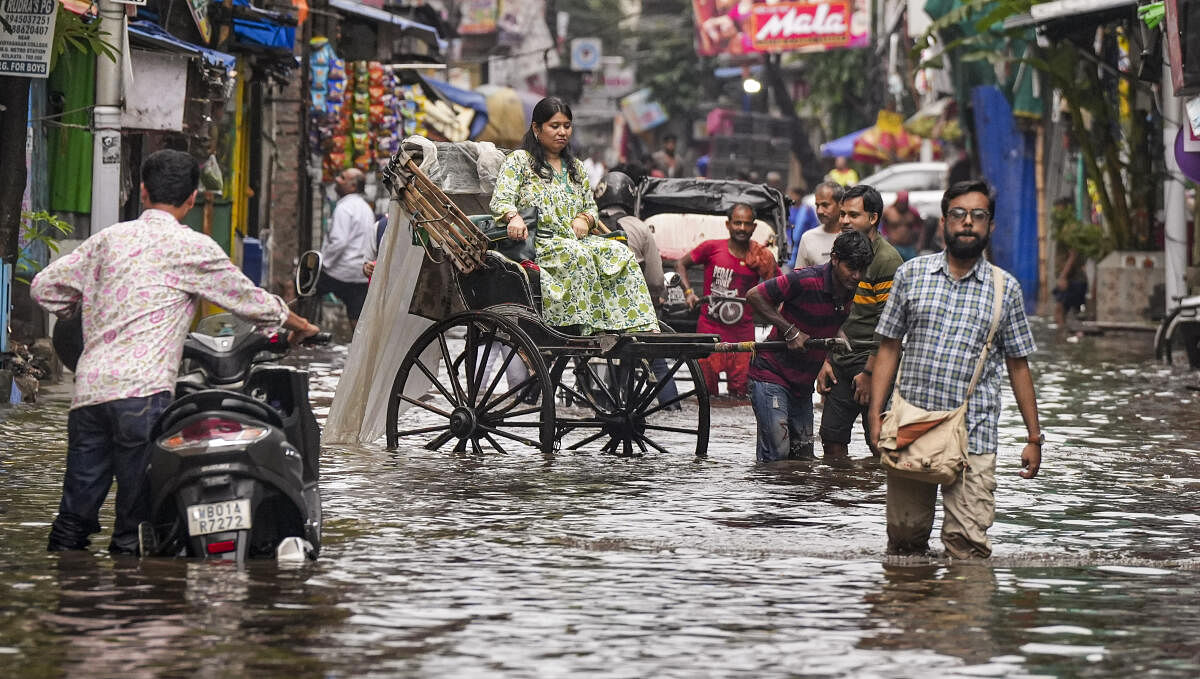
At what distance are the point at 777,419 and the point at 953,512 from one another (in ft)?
12.9

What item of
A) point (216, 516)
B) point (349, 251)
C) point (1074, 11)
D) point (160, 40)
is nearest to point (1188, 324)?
point (1074, 11)

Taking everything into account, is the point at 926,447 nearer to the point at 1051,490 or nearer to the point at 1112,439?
the point at 1051,490

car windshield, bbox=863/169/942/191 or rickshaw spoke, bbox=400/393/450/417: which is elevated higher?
car windshield, bbox=863/169/942/191

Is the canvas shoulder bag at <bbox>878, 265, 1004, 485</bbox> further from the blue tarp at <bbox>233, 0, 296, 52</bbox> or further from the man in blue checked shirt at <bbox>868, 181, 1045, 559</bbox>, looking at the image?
the blue tarp at <bbox>233, 0, 296, 52</bbox>

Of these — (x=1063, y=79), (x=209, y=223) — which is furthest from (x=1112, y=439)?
(x=1063, y=79)

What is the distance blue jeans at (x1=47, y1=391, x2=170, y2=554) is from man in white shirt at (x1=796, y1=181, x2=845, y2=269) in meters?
6.94

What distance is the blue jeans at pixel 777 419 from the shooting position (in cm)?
1205

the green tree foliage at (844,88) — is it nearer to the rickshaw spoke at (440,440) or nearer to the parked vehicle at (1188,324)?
the parked vehicle at (1188,324)

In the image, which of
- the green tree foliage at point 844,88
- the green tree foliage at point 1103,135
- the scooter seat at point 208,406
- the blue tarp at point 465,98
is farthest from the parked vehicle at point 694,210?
the green tree foliage at point 844,88

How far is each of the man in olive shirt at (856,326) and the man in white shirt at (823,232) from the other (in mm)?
1805

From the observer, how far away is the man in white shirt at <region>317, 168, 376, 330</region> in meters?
22.8

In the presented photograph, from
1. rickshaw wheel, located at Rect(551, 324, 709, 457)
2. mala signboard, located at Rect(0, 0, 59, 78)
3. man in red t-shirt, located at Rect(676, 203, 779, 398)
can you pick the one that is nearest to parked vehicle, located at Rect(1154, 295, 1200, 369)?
man in red t-shirt, located at Rect(676, 203, 779, 398)

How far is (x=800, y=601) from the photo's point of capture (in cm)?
726

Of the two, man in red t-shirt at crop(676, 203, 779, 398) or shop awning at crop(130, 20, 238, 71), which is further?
shop awning at crop(130, 20, 238, 71)
